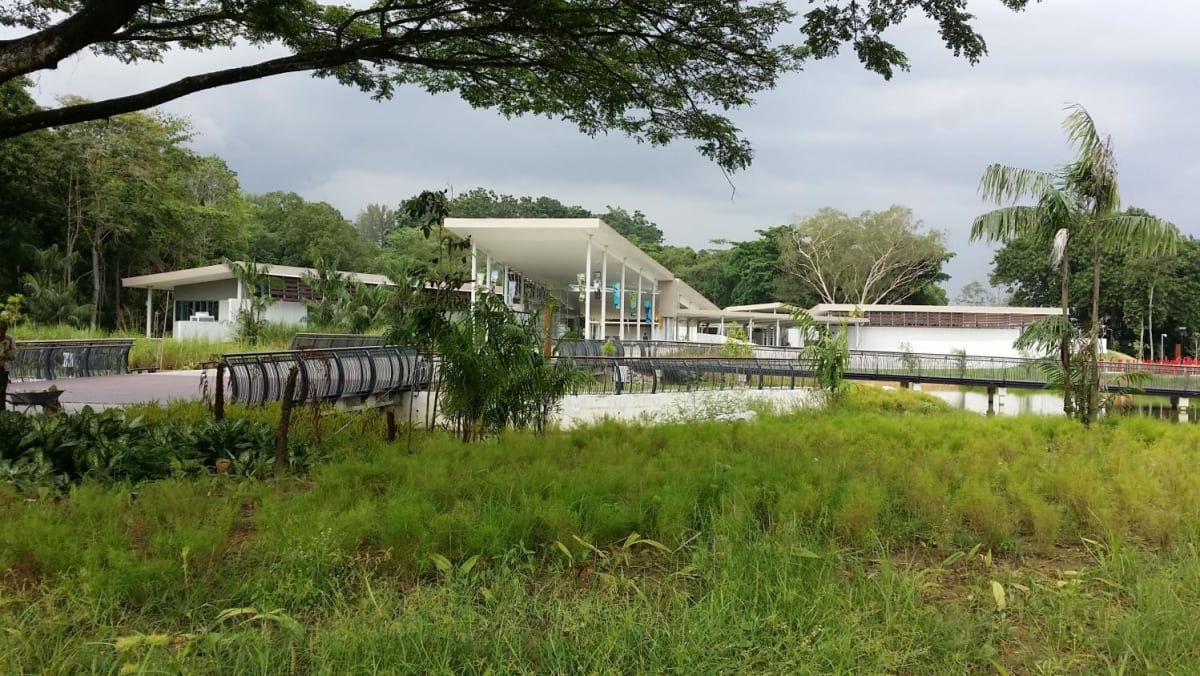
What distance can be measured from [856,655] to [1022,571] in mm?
1612

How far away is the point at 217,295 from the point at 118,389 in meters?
18.5

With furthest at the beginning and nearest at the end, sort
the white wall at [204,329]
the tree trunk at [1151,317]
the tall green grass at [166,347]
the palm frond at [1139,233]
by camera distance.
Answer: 1. the tree trunk at [1151,317]
2. the white wall at [204,329]
3. the tall green grass at [166,347]
4. the palm frond at [1139,233]

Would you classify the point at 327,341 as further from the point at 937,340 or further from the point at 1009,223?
the point at 937,340

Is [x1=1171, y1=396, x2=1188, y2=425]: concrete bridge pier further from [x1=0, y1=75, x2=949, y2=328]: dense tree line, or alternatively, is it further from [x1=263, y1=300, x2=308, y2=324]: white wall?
[x1=263, y1=300, x2=308, y2=324]: white wall

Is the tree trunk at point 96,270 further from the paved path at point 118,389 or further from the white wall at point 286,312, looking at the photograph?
the paved path at point 118,389

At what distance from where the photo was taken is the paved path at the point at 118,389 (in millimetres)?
10052

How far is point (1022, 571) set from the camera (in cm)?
367

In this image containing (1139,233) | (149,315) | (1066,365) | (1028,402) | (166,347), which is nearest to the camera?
(1139,233)

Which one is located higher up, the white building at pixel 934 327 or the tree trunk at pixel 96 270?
the tree trunk at pixel 96 270

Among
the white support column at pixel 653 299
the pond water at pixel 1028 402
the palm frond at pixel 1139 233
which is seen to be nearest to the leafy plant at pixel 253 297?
the white support column at pixel 653 299

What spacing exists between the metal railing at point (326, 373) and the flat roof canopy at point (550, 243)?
538 centimetres

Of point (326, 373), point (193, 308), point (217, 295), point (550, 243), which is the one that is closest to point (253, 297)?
point (217, 295)

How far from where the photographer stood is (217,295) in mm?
28750

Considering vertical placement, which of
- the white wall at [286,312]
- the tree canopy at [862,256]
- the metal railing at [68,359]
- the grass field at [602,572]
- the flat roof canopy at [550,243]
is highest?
the tree canopy at [862,256]
